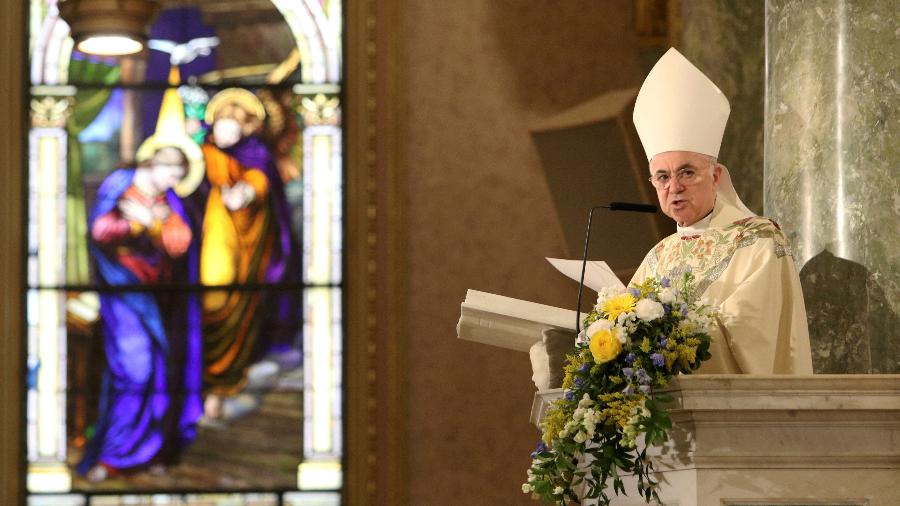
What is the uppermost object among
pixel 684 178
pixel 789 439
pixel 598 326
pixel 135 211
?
pixel 135 211

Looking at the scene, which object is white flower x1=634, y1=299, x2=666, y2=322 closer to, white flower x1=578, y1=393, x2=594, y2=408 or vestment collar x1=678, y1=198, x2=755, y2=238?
white flower x1=578, y1=393, x2=594, y2=408

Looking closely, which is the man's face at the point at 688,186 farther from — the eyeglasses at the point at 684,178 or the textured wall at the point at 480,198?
the textured wall at the point at 480,198

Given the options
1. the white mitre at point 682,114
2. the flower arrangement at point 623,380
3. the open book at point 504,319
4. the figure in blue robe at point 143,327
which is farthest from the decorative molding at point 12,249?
the flower arrangement at point 623,380

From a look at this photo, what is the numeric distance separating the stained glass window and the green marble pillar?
1644mm

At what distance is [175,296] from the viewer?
651cm

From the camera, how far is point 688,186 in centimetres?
357

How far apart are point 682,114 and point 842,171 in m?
0.42

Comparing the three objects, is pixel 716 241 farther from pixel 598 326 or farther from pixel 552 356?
pixel 598 326

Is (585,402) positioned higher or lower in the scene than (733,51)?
lower

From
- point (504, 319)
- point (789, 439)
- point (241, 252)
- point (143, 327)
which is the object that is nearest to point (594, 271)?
point (504, 319)

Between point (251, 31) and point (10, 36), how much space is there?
108 cm

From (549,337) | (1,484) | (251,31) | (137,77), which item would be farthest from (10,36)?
(549,337)

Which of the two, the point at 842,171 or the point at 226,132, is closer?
the point at 842,171

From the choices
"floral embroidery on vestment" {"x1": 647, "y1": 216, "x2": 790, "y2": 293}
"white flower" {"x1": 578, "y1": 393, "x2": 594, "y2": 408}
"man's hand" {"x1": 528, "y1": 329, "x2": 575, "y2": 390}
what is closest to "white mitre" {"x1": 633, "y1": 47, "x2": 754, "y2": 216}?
"floral embroidery on vestment" {"x1": 647, "y1": 216, "x2": 790, "y2": 293}
